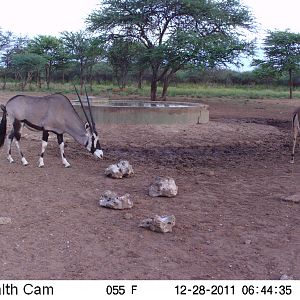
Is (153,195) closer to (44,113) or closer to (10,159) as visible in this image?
(44,113)

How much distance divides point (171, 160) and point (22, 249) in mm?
5009

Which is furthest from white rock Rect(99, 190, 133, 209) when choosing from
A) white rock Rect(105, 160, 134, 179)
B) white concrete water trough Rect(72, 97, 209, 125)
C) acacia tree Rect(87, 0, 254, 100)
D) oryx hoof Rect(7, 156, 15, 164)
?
acacia tree Rect(87, 0, 254, 100)

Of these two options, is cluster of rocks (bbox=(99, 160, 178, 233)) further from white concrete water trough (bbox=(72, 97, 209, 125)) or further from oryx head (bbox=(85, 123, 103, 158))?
white concrete water trough (bbox=(72, 97, 209, 125))

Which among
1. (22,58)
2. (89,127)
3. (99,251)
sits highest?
(22,58)

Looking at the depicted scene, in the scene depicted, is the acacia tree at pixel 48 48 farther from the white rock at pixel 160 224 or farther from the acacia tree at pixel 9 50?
the white rock at pixel 160 224

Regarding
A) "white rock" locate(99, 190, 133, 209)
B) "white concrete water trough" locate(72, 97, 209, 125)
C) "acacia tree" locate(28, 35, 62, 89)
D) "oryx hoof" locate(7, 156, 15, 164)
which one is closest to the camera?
"white rock" locate(99, 190, 133, 209)

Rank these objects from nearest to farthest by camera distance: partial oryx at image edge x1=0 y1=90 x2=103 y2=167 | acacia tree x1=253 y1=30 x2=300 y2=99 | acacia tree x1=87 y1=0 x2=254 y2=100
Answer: partial oryx at image edge x1=0 y1=90 x2=103 y2=167 → acacia tree x1=87 y1=0 x2=254 y2=100 → acacia tree x1=253 y1=30 x2=300 y2=99

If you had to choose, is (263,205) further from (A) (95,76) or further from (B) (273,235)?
(A) (95,76)

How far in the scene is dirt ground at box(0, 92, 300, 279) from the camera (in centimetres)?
402

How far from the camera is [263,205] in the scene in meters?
5.91

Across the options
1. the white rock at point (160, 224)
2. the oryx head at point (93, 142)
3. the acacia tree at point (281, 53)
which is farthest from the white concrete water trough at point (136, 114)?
the acacia tree at point (281, 53)

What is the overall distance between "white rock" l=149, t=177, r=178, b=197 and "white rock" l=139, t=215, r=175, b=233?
1239mm

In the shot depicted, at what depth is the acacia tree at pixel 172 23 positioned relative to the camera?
22.6m
